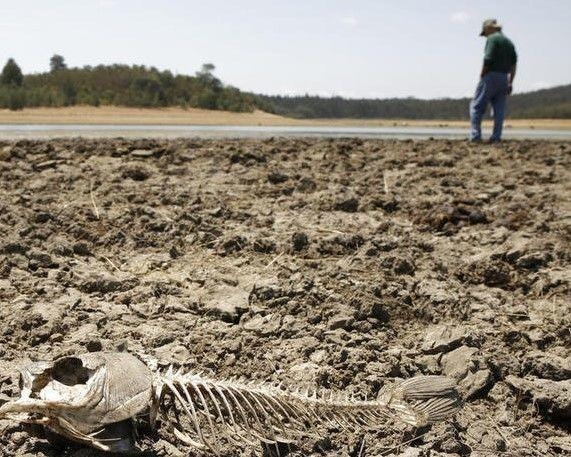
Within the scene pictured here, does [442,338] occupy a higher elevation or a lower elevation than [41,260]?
lower

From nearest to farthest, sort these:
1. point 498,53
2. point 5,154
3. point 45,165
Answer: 1. point 45,165
2. point 5,154
3. point 498,53

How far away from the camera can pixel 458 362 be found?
9.37 ft

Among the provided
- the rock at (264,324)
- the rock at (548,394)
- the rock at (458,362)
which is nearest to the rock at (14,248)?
the rock at (264,324)

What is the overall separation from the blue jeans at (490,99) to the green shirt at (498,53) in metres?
0.10

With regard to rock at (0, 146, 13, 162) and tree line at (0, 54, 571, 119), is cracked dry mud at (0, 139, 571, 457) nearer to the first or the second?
rock at (0, 146, 13, 162)

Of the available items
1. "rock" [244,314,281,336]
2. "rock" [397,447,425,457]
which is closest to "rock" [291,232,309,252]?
"rock" [244,314,281,336]

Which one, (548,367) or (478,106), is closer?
(548,367)

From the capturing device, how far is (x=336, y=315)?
3.21 metres

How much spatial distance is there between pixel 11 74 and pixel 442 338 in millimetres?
25316

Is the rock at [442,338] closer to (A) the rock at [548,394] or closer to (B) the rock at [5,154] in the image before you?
(A) the rock at [548,394]

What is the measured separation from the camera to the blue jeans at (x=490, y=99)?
973 centimetres

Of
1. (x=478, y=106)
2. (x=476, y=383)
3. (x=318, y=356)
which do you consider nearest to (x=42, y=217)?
(x=318, y=356)

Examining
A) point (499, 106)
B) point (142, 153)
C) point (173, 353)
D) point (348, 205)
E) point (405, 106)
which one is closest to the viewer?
point (173, 353)

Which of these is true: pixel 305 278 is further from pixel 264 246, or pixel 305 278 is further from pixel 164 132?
pixel 164 132
